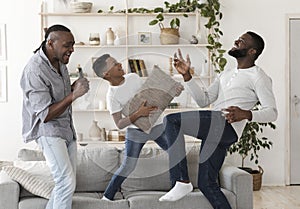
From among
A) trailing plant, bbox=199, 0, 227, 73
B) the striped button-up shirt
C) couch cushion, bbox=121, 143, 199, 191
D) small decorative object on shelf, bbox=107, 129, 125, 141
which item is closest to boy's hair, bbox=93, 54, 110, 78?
the striped button-up shirt

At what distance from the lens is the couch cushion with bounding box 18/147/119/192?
4.74 metres

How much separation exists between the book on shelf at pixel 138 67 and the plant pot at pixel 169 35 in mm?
2406

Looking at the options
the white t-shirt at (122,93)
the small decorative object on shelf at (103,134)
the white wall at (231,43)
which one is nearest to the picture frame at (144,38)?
the white wall at (231,43)

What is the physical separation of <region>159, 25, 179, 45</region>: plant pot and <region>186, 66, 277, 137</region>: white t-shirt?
2.52 m

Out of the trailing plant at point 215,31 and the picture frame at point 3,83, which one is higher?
the trailing plant at point 215,31

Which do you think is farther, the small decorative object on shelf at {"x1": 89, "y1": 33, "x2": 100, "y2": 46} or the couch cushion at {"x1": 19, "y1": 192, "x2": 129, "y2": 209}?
the small decorative object on shelf at {"x1": 89, "y1": 33, "x2": 100, "y2": 46}

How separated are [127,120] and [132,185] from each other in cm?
80

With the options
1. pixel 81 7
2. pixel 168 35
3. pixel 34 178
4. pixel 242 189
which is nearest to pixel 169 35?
pixel 168 35

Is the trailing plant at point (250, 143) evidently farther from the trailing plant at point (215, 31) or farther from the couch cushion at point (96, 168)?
the couch cushion at point (96, 168)

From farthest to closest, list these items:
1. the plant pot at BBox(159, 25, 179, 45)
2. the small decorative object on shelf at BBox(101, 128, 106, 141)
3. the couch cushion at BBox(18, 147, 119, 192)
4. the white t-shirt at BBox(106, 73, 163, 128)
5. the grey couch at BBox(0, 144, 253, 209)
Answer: the plant pot at BBox(159, 25, 179, 45) → the couch cushion at BBox(18, 147, 119, 192) → the small decorative object on shelf at BBox(101, 128, 106, 141) → the grey couch at BBox(0, 144, 253, 209) → the white t-shirt at BBox(106, 73, 163, 128)

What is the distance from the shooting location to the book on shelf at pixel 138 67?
426 cm

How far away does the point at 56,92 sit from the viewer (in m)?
4.01

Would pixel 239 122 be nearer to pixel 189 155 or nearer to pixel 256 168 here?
pixel 189 155

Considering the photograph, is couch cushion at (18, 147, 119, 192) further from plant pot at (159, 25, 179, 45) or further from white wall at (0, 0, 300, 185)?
white wall at (0, 0, 300, 185)
